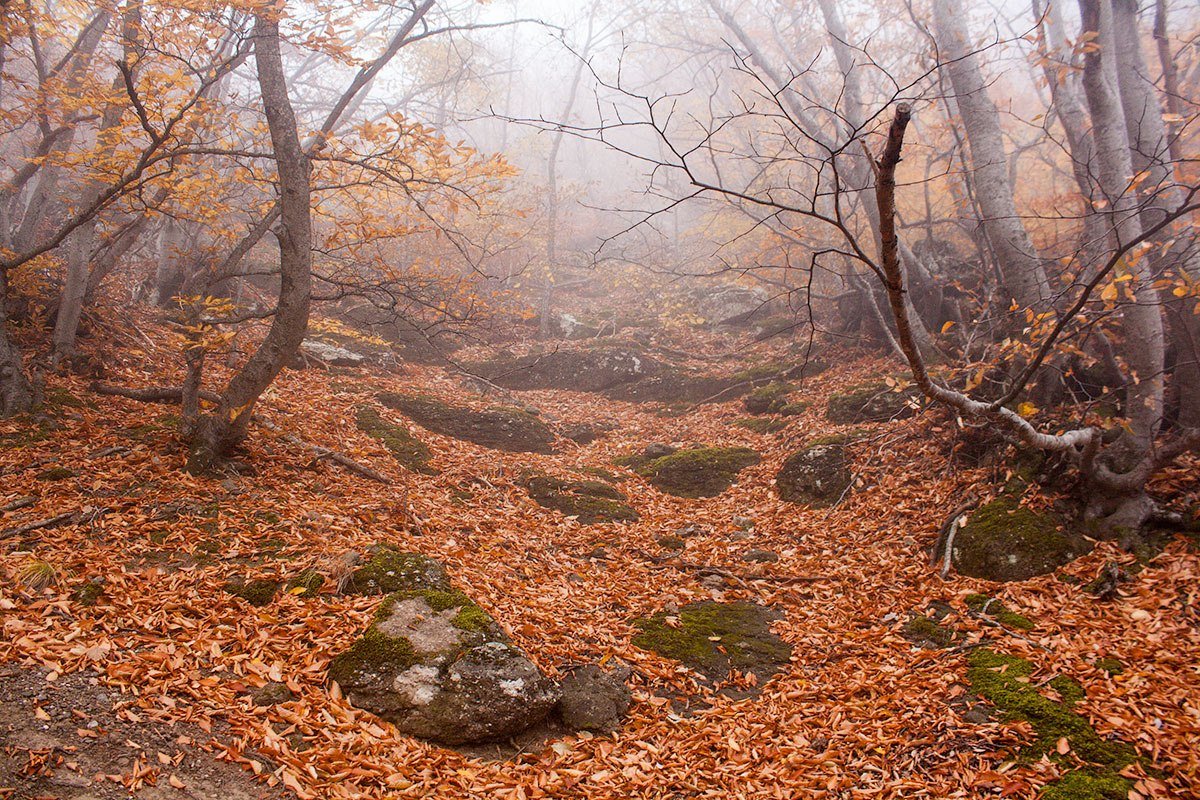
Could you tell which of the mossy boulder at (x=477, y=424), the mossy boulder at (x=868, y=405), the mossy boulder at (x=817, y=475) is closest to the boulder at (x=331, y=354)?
the mossy boulder at (x=477, y=424)

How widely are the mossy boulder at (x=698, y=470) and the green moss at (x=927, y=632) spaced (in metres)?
3.53

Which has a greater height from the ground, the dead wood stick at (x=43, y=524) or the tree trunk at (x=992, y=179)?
the tree trunk at (x=992, y=179)

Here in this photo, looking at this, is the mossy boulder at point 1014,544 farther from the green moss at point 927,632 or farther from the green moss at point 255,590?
the green moss at point 255,590

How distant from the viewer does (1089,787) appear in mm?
2785

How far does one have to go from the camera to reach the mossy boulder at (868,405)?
27.6 ft

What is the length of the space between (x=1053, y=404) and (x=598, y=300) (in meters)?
17.3

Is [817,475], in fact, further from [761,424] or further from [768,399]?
[768,399]

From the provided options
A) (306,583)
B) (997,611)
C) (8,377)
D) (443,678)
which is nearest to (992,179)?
(997,611)

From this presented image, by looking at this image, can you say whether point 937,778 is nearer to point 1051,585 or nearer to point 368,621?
point 1051,585

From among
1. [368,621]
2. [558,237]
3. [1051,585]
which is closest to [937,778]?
[1051,585]

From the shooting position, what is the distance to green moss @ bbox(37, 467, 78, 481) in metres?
4.92

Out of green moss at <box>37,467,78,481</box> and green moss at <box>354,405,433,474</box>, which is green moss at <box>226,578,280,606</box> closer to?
green moss at <box>37,467,78,481</box>

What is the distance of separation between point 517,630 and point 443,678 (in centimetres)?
85

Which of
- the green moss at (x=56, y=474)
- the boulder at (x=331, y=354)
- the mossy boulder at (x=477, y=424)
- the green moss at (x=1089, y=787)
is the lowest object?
the green moss at (x=56, y=474)
